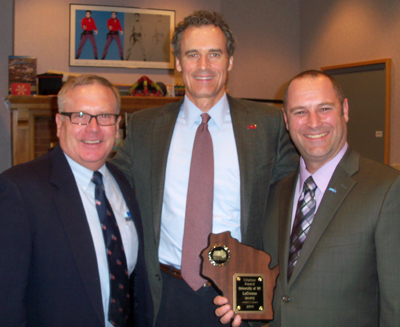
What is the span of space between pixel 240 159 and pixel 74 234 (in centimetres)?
89

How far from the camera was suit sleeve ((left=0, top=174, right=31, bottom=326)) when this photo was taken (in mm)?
1308

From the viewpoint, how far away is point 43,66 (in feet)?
20.5

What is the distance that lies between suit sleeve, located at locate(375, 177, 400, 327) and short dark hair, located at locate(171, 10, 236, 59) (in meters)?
1.19

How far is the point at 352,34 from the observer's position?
6.75m

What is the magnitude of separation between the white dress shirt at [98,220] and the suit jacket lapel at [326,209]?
0.77 meters

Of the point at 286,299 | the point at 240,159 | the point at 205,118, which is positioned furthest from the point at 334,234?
the point at 205,118

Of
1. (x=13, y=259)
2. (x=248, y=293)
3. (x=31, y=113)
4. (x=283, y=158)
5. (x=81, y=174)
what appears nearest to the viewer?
(x=13, y=259)

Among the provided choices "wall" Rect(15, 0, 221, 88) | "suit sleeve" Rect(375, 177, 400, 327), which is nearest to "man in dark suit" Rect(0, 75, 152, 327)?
"suit sleeve" Rect(375, 177, 400, 327)

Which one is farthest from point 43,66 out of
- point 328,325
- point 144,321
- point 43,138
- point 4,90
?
point 328,325

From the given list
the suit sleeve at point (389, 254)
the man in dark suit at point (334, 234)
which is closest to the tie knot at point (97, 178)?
the man in dark suit at point (334, 234)

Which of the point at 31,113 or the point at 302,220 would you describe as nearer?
the point at 302,220

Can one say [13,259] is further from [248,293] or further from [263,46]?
[263,46]

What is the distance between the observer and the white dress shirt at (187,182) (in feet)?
6.10

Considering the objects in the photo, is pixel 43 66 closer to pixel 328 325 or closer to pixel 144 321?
pixel 144 321
